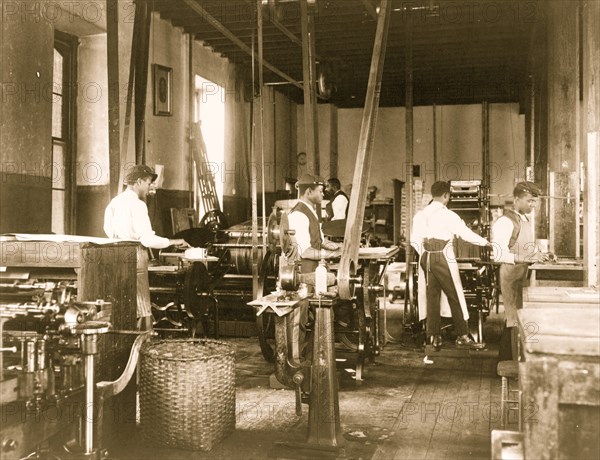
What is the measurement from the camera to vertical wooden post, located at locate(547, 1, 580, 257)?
21.6 ft

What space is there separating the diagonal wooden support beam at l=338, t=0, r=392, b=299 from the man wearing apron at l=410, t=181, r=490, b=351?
2.41 m

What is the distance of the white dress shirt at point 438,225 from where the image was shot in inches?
271

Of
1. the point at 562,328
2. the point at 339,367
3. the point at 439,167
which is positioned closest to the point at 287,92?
the point at 439,167

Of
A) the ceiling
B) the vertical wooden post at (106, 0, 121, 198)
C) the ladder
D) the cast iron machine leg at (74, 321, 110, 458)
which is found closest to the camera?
the cast iron machine leg at (74, 321, 110, 458)

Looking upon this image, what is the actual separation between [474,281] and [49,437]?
5.67 meters

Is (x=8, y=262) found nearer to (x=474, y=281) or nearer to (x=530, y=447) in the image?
(x=530, y=447)

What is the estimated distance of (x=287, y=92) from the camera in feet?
55.1

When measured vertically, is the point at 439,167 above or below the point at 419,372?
above

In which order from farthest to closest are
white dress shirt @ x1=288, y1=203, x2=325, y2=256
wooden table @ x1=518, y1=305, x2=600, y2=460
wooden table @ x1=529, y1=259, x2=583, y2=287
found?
white dress shirt @ x1=288, y1=203, x2=325, y2=256 < wooden table @ x1=529, y1=259, x2=583, y2=287 < wooden table @ x1=518, y1=305, x2=600, y2=460

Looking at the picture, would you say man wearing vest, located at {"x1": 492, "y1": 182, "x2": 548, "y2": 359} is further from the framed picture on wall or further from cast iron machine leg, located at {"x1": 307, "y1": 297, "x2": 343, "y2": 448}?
the framed picture on wall

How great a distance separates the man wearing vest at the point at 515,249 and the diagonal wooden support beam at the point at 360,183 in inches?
84.2

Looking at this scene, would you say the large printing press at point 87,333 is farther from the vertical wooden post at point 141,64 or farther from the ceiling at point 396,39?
the ceiling at point 396,39

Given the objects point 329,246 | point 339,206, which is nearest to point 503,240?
point 329,246

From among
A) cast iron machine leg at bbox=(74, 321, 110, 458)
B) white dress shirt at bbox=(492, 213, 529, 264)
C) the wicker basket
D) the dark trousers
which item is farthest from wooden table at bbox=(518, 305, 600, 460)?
the dark trousers
